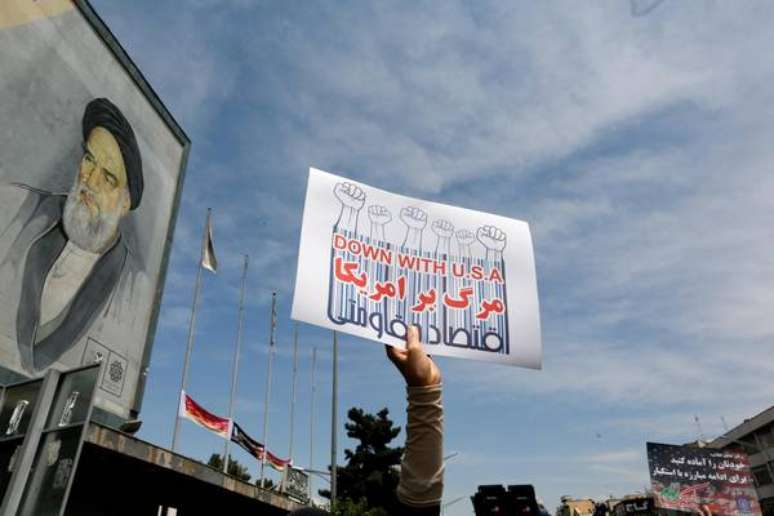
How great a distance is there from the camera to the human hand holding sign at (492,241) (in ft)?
11.1

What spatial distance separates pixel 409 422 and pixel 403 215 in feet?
4.89

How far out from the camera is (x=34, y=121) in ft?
37.1

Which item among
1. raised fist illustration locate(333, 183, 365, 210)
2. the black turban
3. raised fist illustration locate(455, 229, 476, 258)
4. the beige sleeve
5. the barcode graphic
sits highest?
the black turban

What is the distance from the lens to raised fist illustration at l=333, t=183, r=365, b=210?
3188mm

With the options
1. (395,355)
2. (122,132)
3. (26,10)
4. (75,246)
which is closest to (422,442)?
(395,355)

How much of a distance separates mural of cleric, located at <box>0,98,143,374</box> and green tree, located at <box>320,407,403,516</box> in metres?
27.9

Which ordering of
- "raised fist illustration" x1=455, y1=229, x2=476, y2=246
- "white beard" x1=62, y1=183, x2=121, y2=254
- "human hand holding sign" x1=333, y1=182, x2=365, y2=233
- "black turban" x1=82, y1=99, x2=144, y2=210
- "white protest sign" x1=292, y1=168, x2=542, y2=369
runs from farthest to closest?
1. "black turban" x1=82, y1=99, x2=144, y2=210
2. "white beard" x1=62, y1=183, x2=121, y2=254
3. "raised fist illustration" x1=455, y1=229, x2=476, y2=246
4. "human hand holding sign" x1=333, y1=182, x2=365, y2=233
5. "white protest sign" x1=292, y1=168, x2=542, y2=369

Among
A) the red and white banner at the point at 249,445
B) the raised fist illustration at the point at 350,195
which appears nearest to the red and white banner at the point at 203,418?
the red and white banner at the point at 249,445

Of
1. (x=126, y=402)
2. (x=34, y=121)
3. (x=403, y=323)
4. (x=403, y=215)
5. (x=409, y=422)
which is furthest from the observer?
(x=126, y=402)

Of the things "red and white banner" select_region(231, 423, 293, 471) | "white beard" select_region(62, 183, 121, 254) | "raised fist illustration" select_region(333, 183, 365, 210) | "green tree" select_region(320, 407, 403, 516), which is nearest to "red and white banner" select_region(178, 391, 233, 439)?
"red and white banner" select_region(231, 423, 293, 471)

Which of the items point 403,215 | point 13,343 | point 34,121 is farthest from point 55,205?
point 403,215

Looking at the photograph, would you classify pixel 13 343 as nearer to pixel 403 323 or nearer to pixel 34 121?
pixel 34 121

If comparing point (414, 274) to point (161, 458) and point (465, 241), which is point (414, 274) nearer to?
point (465, 241)

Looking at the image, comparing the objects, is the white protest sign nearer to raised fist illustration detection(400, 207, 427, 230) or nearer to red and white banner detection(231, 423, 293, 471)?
raised fist illustration detection(400, 207, 427, 230)
